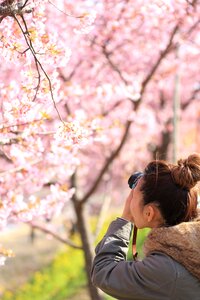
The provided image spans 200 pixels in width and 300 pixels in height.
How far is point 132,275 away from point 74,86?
4.08 meters

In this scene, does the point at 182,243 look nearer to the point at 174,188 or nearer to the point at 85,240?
the point at 174,188

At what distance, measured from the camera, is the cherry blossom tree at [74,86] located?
2842mm

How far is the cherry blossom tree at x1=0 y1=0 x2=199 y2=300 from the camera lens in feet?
9.32

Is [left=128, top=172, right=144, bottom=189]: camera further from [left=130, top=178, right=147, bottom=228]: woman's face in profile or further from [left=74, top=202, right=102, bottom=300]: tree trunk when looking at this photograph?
[left=74, top=202, right=102, bottom=300]: tree trunk

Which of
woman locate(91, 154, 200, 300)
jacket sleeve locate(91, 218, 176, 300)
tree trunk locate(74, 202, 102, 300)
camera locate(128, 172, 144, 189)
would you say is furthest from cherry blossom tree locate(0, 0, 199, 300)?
jacket sleeve locate(91, 218, 176, 300)

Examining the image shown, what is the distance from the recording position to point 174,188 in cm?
187

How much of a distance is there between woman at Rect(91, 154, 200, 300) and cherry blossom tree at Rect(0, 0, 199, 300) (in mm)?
347

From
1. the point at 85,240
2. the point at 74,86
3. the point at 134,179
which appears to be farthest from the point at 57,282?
the point at 134,179

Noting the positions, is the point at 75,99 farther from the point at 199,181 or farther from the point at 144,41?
the point at 199,181

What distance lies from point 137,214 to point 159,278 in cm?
25

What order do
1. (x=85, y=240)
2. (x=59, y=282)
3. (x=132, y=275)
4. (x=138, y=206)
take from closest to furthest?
(x=132, y=275)
(x=138, y=206)
(x=85, y=240)
(x=59, y=282)

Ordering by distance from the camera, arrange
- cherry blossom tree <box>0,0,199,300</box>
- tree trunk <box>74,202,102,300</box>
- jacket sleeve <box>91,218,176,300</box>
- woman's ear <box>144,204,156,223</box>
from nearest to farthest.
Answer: jacket sleeve <box>91,218,176,300</box> < woman's ear <box>144,204,156,223</box> < cherry blossom tree <box>0,0,199,300</box> < tree trunk <box>74,202,102,300</box>

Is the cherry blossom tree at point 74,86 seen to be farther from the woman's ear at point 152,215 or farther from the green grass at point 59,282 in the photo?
the green grass at point 59,282

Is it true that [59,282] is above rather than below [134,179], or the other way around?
below
